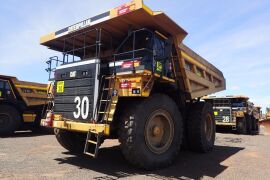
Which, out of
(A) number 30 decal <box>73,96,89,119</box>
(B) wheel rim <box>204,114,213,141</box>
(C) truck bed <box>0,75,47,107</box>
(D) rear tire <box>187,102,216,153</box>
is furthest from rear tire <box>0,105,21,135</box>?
(B) wheel rim <box>204,114,213,141</box>

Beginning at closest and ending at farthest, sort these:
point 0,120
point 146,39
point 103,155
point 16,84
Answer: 1. point 146,39
2. point 103,155
3. point 0,120
4. point 16,84

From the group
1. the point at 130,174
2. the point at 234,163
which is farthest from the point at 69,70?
the point at 234,163

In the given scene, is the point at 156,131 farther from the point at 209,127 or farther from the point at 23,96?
the point at 23,96

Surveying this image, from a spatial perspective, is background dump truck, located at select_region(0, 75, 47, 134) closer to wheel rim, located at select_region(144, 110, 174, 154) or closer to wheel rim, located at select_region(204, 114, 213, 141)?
wheel rim, located at select_region(204, 114, 213, 141)

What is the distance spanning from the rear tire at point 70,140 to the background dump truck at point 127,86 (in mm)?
24

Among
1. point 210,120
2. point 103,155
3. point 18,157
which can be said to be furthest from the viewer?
point 210,120

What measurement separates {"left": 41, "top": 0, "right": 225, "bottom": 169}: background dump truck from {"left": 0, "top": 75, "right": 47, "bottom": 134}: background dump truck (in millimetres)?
5911

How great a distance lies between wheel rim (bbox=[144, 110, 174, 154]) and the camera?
570 centimetres

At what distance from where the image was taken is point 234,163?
665cm

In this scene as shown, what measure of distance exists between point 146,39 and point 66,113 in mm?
2354

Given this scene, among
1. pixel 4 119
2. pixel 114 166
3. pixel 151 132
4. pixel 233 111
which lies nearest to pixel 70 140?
pixel 114 166

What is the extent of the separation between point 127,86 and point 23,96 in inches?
363

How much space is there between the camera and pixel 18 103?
13.1 metres

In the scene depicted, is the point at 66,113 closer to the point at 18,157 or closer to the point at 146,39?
the point at 18,157
